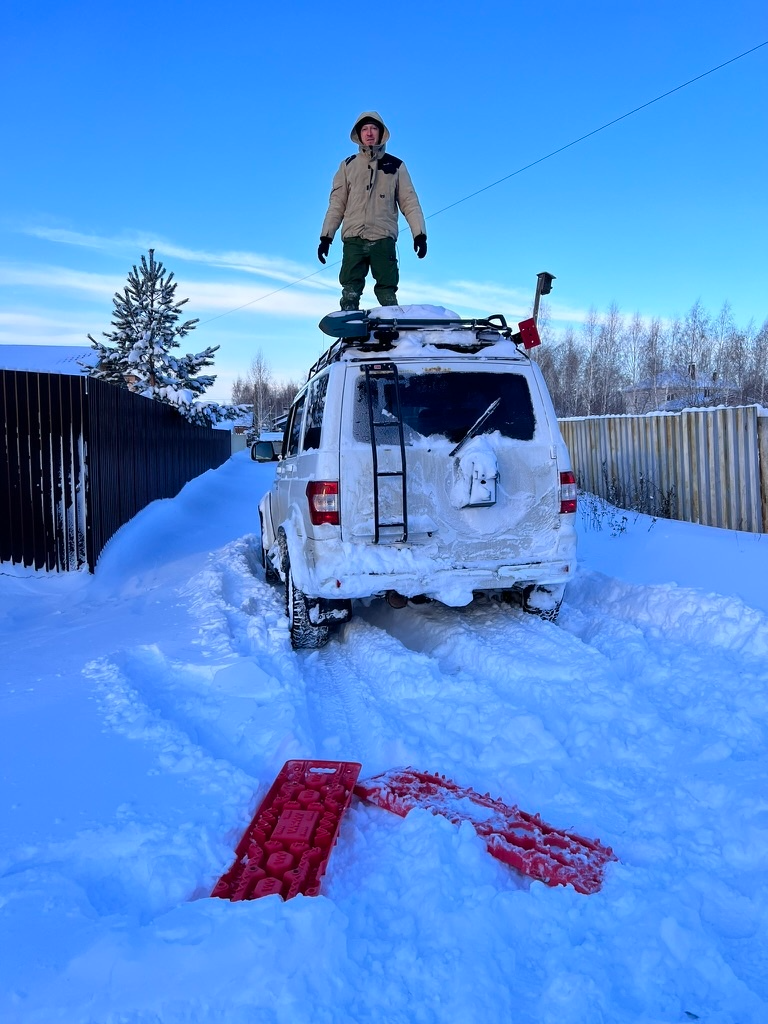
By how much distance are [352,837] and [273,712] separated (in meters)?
1.16

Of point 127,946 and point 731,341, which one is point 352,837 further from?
point 731,341

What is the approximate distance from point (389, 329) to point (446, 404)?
0.68m

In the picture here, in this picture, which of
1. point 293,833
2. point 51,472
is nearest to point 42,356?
point 51,472

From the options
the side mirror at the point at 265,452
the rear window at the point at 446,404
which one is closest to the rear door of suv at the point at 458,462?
the rear window at the point at 446,404

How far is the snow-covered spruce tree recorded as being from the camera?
70.4ft

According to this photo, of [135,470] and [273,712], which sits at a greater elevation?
[135,470]

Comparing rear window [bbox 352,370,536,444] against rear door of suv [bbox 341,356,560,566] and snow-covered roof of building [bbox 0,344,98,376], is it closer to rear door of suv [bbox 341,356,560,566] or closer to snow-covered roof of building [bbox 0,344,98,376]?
rear door of suv [bbox 341,356,560,566]

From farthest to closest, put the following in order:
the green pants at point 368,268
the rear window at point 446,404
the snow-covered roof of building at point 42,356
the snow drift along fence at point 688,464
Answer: the snow-covered roof of building at point 42,356
the snow drift along fence at point 688,464
the green pants at point 368,268
the rear window at point 446,404

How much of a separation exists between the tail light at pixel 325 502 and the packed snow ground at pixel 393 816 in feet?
3.10

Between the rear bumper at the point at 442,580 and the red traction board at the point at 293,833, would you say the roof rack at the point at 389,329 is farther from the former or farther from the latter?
the red traction board at the point at 293,833


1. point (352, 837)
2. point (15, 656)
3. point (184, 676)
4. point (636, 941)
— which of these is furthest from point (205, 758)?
point (15, 656)

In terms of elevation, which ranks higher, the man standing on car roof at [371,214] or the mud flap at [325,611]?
the man standing on car roof at [371,214]

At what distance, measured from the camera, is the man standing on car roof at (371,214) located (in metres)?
7.15

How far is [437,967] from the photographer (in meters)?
1.82
